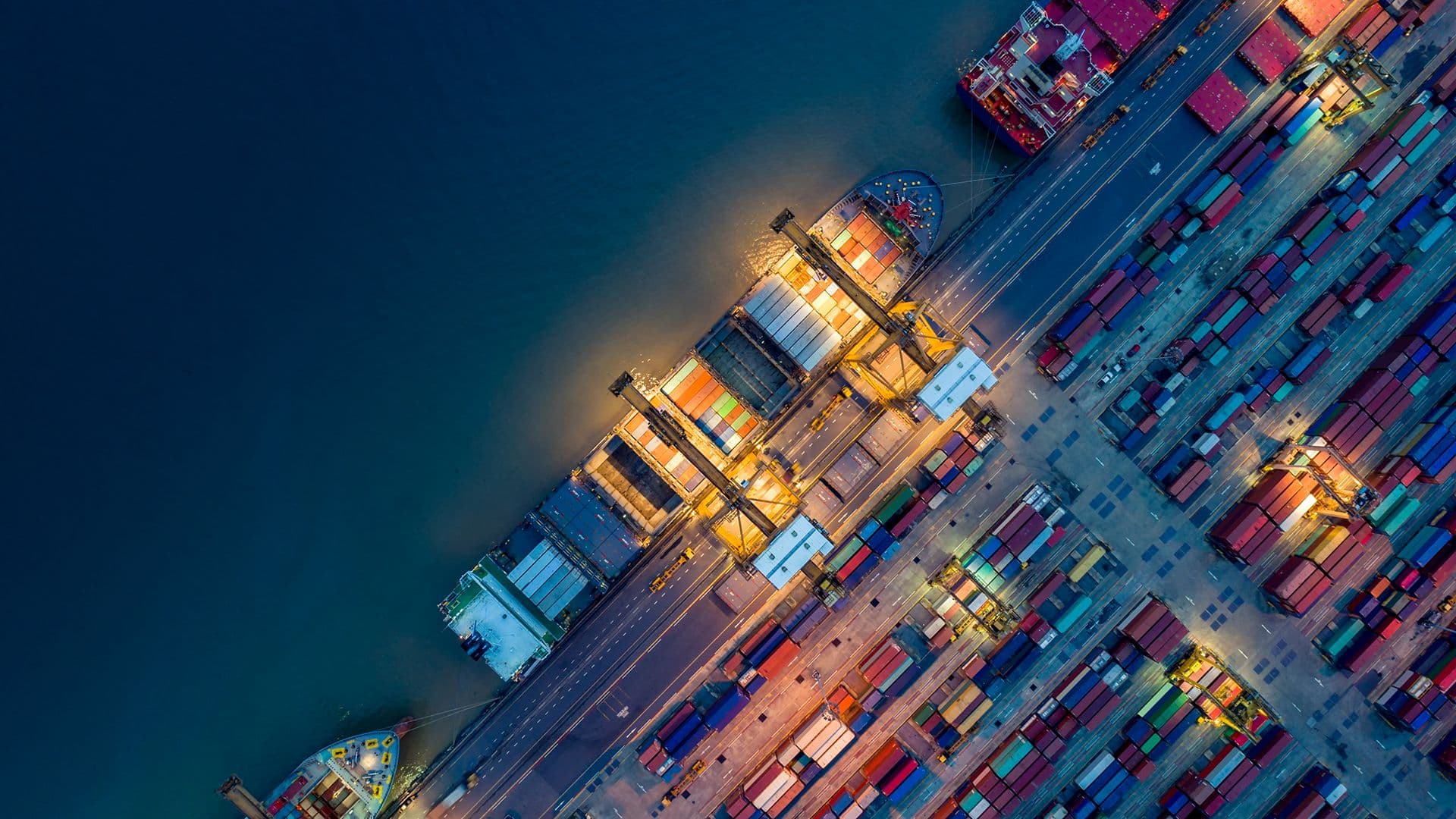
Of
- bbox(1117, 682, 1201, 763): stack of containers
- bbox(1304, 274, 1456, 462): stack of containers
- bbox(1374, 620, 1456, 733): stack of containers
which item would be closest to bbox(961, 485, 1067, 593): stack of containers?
bbox(1117, 682, 1201, 763): stack of containers

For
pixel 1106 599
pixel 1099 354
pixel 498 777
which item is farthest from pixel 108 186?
pixel 1106 599

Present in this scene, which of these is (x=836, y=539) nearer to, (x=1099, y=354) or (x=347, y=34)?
(x=1099, y=354)

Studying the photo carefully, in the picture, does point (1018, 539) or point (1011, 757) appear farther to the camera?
point (1011, 757)

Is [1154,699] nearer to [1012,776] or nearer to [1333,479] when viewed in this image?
[1012,776]

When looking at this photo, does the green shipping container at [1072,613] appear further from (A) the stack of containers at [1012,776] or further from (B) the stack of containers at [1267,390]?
(B) the stack of containers at [1267,390]

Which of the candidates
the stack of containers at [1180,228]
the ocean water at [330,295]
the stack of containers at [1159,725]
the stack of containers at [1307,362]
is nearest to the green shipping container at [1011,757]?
the stack of containers at [1159,725]

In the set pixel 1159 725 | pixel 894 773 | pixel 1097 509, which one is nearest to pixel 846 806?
pixel 894 773
